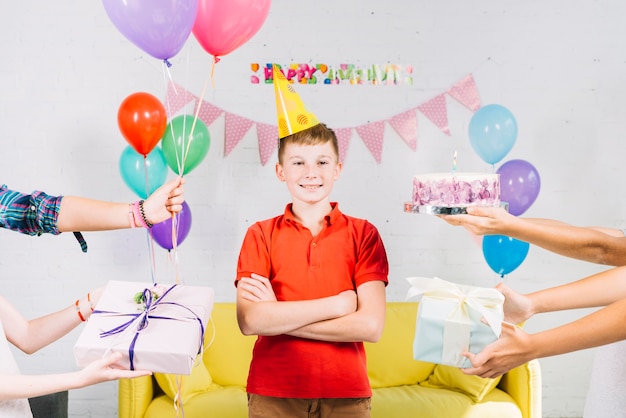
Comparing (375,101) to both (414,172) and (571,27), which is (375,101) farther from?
(571,27)

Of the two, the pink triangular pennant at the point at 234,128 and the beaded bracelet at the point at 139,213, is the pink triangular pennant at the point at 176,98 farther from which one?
the beaded bracelet at the point at 139,213

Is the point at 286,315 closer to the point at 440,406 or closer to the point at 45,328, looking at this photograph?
the point at 45,328

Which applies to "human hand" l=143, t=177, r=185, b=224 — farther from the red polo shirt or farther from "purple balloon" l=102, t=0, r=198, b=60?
"purple balloon" l=102, t=0, r=198, b=60

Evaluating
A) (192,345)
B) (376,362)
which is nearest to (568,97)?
(376,362)

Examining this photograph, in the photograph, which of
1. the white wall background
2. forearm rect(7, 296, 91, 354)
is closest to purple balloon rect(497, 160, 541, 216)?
the white wall background

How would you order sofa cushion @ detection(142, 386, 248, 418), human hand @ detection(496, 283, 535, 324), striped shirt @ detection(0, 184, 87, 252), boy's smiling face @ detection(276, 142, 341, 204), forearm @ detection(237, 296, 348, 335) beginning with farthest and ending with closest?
sofa cushion @ detection(142, 386, 248, 418) < boy's smiling face @ detection(276, 142, 341, 204) < forearm @ detection(237, 296, 348, 335) < striped shirt @ detection(0, 184, 87, 252) < human hand @ detection(496, 283, 535, 324)

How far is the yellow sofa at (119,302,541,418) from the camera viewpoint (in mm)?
2719

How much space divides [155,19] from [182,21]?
81 mm

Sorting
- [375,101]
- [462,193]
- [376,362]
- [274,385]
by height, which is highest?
[375,101]

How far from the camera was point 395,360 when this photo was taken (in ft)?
10.00

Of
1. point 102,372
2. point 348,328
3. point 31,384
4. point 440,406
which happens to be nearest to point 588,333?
point 348,328

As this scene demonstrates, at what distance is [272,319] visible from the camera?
177 centimetres

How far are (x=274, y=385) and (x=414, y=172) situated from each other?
191 centimetres

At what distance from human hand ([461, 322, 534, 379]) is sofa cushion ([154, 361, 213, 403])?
1.59 metres
